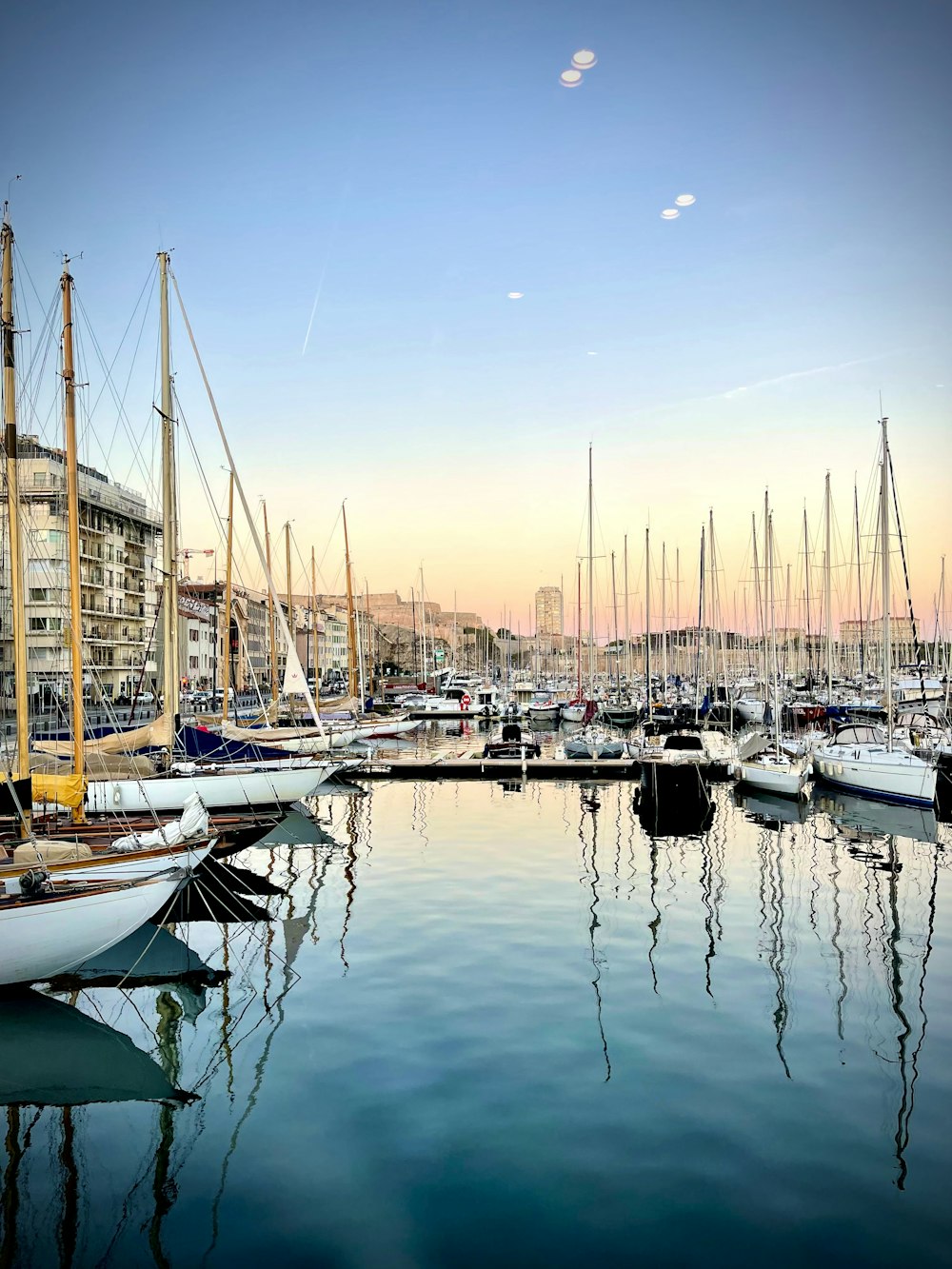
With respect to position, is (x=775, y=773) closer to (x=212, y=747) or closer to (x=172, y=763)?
(x=212, y=747)

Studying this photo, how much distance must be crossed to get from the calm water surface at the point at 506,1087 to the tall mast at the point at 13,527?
6.13 m

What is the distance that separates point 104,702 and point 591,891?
11928mm

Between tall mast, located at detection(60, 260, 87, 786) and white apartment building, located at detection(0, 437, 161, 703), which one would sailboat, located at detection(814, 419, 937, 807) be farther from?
white apartment building, located at detection(0, 437, 161, 703)

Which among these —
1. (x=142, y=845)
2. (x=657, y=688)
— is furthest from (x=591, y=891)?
(x=657, y=688)

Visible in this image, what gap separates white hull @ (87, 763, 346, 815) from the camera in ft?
82.7

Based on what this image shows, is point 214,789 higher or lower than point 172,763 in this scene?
lower

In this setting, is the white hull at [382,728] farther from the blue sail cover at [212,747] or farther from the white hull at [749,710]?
the white hull at [749,710]

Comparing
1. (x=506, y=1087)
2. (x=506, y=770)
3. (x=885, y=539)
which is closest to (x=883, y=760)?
(x=885, y=539)

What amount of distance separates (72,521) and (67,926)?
34.4 ft

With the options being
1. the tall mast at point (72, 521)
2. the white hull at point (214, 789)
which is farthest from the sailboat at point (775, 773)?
the tall mast at point (72, 521)

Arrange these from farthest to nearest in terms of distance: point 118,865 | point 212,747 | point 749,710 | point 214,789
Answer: point 749,710
point 212,747
point 214,789
point 118,865

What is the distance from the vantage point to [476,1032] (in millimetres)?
12289

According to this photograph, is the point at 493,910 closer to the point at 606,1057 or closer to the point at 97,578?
the point at 606,1057

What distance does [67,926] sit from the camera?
43.2ft
